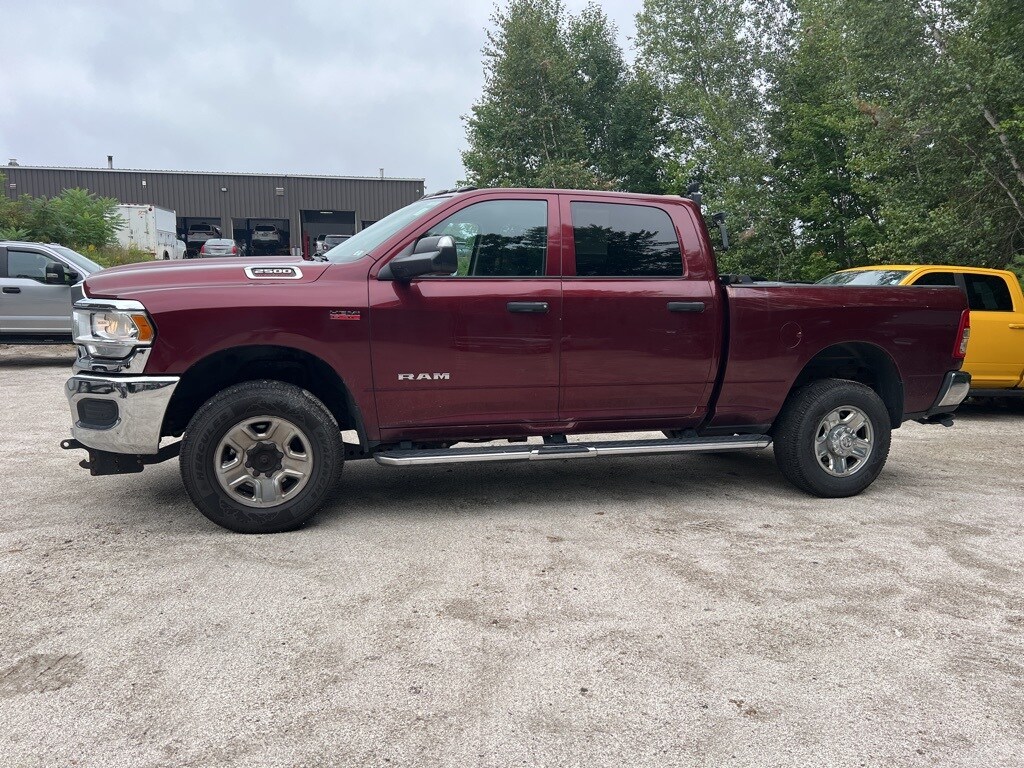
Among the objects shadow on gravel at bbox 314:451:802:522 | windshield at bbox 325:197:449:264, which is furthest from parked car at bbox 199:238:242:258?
windshield at bbox 325:197:449:264

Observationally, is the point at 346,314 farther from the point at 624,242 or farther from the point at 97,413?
the point at 624,242

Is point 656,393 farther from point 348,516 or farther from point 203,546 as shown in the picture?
point 203,546

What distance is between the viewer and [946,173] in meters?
14.4

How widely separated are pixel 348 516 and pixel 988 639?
3342mm

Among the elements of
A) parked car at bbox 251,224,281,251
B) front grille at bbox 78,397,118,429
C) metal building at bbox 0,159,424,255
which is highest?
metal building at bbox 0,159,424,255

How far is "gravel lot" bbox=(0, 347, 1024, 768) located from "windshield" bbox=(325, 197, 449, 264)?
5.26 feet

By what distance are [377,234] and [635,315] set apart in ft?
5.63

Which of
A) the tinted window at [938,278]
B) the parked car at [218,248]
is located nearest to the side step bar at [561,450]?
the tinted window at [938,278]

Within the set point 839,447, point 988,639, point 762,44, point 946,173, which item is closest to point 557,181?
point 762,44

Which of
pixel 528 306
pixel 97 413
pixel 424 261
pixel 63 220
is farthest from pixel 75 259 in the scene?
pixel 528 306

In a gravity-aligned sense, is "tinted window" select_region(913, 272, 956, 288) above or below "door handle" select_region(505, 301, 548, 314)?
above

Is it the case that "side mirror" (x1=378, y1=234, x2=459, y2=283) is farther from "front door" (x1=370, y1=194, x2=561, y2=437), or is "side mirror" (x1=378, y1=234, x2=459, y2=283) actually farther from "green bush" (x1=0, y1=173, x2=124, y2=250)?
"green bush" (x1=0, y1=173, x2=124, y2=250)

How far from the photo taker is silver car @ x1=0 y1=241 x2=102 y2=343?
11.9 metres

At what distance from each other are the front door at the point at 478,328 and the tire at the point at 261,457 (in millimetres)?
430
